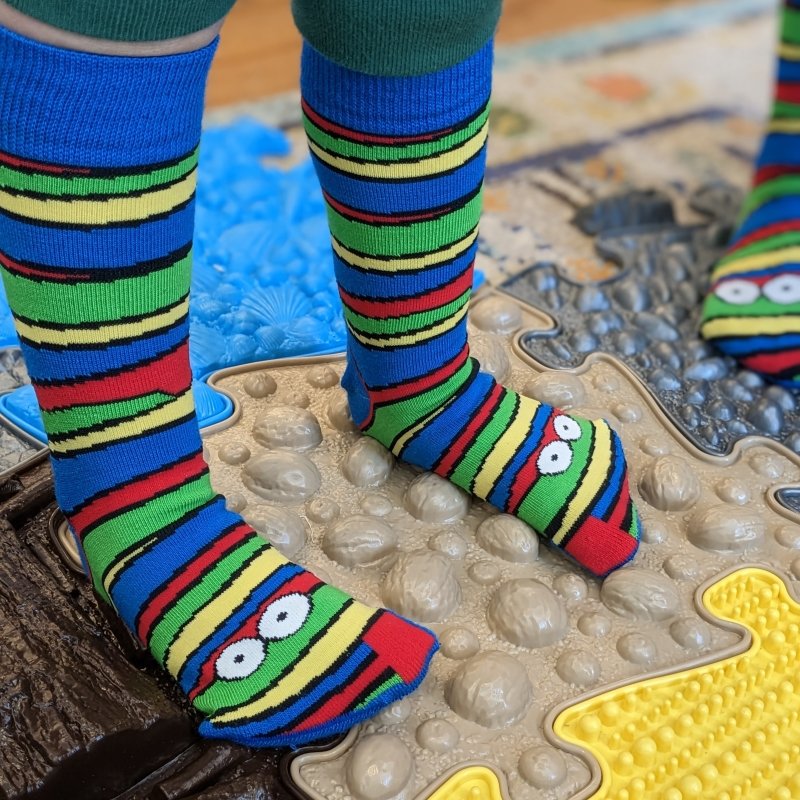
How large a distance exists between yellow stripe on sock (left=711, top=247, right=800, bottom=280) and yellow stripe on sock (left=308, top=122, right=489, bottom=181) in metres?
0.46

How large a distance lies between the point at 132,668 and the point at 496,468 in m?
0.26

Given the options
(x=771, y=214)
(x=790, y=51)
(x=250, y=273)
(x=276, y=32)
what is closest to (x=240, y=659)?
(x=250, y=273)

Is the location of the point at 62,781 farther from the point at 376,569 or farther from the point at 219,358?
the point at 219,358

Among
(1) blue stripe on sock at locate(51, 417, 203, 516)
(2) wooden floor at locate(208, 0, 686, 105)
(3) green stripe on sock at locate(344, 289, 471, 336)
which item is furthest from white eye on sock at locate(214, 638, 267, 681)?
(2) wooden floor at locate(208, 0, 686, 105)

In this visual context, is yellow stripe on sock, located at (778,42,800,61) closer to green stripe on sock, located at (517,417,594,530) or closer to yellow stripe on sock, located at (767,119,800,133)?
yellow stripe on sock, located at (767,119,800,133)

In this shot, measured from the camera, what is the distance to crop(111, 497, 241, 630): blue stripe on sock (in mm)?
575

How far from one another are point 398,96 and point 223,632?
314mm

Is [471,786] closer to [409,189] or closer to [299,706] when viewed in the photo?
[299,706]

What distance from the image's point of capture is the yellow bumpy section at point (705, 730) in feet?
1.88

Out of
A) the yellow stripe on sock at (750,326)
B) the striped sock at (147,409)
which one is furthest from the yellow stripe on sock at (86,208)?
the yellow stripe on sock at (750,326)

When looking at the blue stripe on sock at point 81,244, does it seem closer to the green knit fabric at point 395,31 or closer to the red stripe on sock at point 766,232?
the green knit fabric at point 395,31

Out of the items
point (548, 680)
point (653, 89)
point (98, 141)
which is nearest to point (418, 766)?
point (548, 680)

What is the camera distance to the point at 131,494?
1.86 ft

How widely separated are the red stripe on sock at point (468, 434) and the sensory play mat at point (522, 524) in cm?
2
